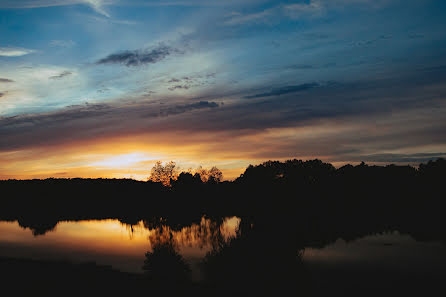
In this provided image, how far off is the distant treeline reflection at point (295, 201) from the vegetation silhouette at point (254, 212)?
0.24m

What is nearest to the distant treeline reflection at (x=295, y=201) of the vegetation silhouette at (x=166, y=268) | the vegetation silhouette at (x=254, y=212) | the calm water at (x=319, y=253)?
the vegetation silhouette at (x=254, y=212)

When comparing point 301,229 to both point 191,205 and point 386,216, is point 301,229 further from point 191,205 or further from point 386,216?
point 191,205

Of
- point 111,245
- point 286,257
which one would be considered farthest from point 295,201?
point 286,257

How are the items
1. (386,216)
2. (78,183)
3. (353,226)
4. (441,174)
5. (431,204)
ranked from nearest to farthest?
1. (353,226)
2. (386,216)
3. (431,204)
4. (441,174)
5. (78,183)

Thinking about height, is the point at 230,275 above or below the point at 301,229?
above

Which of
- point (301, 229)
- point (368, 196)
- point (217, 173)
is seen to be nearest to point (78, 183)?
point (217, 173)

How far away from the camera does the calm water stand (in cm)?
2641

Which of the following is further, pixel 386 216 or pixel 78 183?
pixel 78 183

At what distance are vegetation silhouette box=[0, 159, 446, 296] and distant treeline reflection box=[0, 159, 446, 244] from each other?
24 centimetres

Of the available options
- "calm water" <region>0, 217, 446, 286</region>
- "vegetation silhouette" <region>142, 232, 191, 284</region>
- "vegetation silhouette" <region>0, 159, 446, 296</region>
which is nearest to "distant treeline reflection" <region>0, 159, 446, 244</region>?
"vegetation silhouette" <region>0, 159, 446, 296</region>

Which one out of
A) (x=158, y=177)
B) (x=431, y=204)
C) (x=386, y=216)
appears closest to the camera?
(x=386, y=216)

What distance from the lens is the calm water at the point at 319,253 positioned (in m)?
26.4

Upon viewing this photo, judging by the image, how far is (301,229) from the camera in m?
48.8

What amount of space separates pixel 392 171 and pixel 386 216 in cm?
4990
